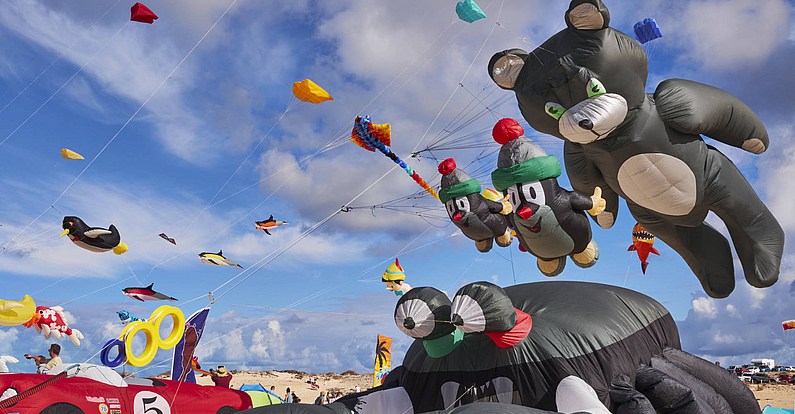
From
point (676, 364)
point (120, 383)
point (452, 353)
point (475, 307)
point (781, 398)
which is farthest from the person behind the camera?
point (781, 398)

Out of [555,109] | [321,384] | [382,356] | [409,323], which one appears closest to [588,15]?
[555,109]

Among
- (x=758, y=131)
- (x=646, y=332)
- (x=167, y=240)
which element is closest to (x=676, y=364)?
(x=646, y=332)

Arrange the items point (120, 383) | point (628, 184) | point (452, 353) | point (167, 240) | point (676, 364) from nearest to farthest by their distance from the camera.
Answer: point (452, 353)
point (676, 364)
point (628, 184)
point (120, 383)
point (167, 240)

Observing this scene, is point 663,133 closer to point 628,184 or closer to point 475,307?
point 628,184

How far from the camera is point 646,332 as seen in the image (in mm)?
4414

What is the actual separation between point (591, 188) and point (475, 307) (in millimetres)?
2577

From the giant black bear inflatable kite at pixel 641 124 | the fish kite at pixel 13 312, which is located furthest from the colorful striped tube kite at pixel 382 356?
the giant black bear inflatable kite at pixel 641 124

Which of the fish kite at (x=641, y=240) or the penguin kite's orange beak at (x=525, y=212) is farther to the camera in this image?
the fish kite at (x=641, y=240)

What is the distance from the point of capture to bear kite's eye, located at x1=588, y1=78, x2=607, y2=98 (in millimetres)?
4359

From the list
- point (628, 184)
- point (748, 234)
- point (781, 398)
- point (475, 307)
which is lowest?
point (781, 398)

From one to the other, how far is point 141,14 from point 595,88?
491 centimetres

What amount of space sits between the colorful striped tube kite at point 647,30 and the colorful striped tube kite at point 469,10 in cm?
165

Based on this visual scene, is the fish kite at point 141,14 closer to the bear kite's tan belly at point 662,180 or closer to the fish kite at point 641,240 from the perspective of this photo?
the bear kite's tan belly at point 662,180

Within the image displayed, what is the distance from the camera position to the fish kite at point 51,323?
8.55 m
